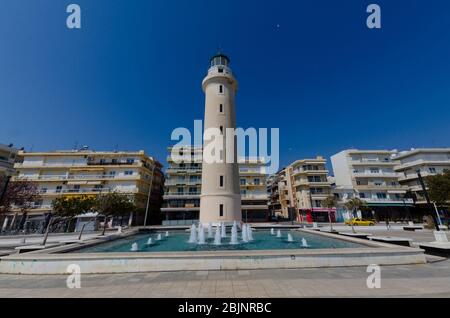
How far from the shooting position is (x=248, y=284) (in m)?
6.12

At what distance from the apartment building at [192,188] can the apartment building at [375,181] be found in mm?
21161

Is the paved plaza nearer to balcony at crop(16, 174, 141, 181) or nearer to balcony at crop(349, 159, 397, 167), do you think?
balcony at crop(16, 174, 141, 181)

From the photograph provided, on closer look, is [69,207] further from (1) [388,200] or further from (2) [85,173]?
(1) [388,200]

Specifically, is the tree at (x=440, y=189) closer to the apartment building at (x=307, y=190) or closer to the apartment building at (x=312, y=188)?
the apartment building at (x=307, y=190)

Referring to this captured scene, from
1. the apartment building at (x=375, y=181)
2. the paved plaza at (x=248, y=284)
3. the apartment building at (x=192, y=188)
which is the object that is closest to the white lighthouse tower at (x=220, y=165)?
the paved plaza at (x=248, y=284)

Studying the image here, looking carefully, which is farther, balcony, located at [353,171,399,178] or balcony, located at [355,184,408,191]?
balcony, located at [353,171,399,178]

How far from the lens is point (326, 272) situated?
290 inches

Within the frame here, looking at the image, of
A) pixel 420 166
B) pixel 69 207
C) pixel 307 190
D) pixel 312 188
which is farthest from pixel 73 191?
pixel 420 166

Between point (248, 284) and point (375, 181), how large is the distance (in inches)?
2169

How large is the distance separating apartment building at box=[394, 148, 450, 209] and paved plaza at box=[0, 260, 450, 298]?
169ft

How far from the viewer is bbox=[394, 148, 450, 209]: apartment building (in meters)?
45.3

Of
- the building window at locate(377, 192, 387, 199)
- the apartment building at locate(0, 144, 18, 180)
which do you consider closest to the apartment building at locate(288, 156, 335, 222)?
the building window at locate(377, 192, 387, 199)
